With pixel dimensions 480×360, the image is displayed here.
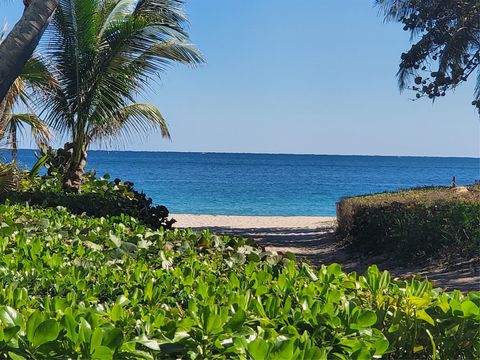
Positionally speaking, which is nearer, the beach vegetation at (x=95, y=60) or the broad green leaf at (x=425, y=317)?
the broad green leaf at (x=425, y=317)

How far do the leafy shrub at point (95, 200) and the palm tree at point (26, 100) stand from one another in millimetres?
1336

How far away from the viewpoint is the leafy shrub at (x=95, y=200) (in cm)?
685

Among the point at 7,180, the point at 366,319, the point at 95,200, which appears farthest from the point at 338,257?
the point at 366,319

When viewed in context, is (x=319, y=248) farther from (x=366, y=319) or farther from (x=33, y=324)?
(x=33, y=324)

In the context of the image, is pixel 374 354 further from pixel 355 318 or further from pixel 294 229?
pixel 294 229

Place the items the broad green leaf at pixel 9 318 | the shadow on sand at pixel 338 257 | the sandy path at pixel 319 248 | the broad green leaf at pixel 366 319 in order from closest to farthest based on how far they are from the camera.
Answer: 1. the broad green leaf at pixel 9 318
2. the broad green leaf at pixel 366 319
3. the shadow on sand at pixel 338 257
4. the sandy path at pixel 319 248

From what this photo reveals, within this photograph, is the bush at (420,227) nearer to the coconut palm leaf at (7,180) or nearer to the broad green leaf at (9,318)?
the coconut palm leaf at (7,180)

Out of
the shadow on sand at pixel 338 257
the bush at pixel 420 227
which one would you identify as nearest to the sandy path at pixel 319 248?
the shadow on sand at pixel 338 257

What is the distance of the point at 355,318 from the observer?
1.67 metres

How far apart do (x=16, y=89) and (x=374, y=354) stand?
33.8 ft

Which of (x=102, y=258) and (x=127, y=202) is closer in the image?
(x=102, y=258)

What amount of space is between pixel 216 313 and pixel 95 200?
618 cm

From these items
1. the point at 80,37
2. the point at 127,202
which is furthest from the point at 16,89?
the point at 127,202

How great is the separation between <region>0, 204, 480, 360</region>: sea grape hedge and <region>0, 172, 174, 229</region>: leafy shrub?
4004mm
